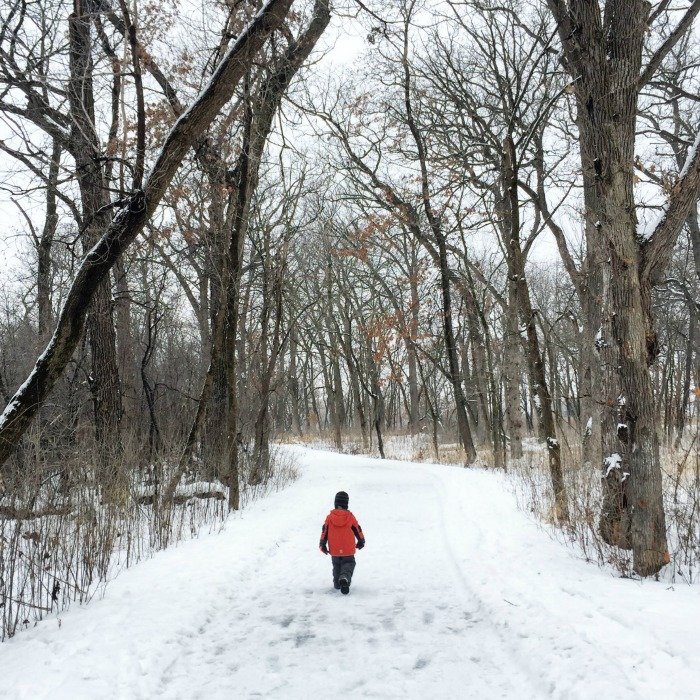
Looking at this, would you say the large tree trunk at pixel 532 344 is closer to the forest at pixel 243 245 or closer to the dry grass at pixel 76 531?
the forest at pixel 243 245

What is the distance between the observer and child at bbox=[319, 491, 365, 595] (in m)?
5.68

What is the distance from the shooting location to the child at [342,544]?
568 cm

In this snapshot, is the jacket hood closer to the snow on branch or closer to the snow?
the snow

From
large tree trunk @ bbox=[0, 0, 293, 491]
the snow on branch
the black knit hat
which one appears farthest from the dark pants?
the snow on branch

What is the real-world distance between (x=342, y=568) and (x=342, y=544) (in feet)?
0.77

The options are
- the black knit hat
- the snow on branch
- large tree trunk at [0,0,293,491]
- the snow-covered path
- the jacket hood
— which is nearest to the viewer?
the snow-covered path

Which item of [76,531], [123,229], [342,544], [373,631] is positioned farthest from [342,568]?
[123,229]

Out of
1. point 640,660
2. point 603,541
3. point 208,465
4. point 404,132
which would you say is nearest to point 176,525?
point 208,465

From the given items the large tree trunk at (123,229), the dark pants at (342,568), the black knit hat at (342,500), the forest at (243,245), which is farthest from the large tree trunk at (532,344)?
the large tree trunk at (123,229)

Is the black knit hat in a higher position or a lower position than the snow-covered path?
higher

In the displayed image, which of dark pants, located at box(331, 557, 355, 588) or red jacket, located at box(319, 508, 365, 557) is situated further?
red jacket, located at box(319, 508, 365, 557)

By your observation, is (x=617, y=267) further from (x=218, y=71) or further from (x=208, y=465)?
(x=208, y=465)

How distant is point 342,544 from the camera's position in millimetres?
5809

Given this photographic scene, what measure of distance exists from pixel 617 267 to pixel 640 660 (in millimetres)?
3562
